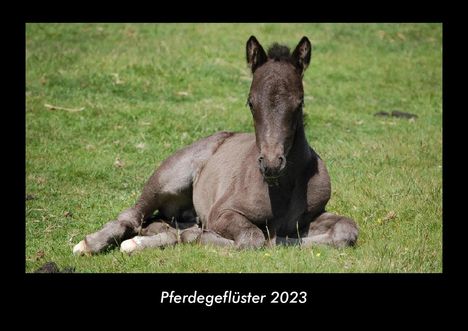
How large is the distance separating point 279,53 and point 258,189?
64.0 inches

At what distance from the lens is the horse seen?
7562 mm

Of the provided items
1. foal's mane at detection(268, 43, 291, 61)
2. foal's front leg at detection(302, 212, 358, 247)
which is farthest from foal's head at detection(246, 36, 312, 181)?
foal's front leg at detection(302, 212, 358, 247)

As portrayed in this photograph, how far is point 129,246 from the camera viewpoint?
8.42m

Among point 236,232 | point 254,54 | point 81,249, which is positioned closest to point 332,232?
point 236,232

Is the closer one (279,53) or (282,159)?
(282,159)

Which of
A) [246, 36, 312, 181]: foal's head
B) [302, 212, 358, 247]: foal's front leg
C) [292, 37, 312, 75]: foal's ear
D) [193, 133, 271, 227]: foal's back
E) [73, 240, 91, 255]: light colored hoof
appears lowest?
[73, 240, 91, 255]: light colored hoof

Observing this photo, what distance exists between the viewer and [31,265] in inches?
321

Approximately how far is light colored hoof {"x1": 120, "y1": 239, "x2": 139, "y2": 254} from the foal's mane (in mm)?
2736

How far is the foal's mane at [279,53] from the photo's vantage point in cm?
810

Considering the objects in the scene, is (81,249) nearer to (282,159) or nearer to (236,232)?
(236,232)

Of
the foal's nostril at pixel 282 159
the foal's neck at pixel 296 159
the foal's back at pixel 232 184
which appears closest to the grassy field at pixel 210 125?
the foal's back at pixel 232 184

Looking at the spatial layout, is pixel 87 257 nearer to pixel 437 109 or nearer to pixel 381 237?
pixel 381 237

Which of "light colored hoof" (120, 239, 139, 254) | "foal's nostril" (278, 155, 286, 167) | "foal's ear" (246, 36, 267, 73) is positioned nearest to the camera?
"foal's nostril" (278, 155, 286, 167)

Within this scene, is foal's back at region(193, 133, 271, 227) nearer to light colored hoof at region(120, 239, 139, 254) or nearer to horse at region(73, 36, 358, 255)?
horse at region(73, 36, 358, 255)
